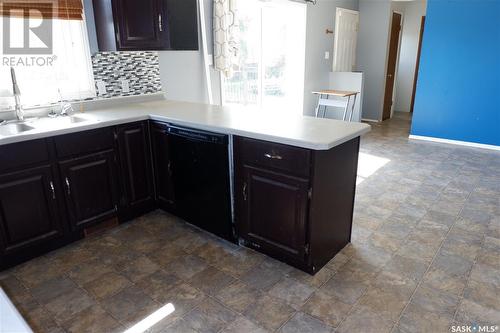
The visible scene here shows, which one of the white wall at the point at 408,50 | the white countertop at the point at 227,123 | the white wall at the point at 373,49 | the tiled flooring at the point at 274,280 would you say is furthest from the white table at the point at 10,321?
the white wall at the point at 408,50

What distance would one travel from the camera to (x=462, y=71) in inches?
187

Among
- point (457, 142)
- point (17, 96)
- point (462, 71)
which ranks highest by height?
point (462, 71)

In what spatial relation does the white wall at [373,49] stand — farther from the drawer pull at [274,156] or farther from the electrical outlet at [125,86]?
the drawer pull at [274,156]

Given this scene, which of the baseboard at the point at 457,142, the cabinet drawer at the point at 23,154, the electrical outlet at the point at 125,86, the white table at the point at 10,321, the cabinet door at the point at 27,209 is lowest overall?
the baseboard at the point at 457,142

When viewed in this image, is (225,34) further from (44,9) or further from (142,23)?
(44,9)

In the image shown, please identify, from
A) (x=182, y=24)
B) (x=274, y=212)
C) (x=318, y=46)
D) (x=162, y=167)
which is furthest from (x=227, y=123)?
(x=318, y=46)

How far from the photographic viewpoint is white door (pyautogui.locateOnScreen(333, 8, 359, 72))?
6.09m

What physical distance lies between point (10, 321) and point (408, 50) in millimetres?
8174

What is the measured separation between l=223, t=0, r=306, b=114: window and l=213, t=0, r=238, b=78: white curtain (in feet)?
1.22

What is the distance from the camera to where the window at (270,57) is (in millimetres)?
4746

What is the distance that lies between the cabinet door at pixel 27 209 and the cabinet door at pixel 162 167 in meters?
0.80

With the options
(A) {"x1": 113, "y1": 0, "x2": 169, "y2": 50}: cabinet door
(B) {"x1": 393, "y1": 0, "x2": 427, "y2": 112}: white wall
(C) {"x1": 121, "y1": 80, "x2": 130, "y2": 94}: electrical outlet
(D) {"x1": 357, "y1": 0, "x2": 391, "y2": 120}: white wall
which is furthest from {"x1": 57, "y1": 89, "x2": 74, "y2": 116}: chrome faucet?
(B) {"x1": 393, "y1": 0, "x2": 427, "y2": 112}: white wall

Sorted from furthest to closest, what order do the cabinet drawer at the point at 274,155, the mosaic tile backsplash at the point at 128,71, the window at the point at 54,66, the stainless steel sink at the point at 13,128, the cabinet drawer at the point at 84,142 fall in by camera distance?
the mosaic tile backsplash at the point at 128,71
the window at the point at 54,66
the stainless steel sink at the point at 13,128
the cabinet drawer at the point at 84,142
the cabinet drawer at the point at 274,155

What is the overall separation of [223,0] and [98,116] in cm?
191
